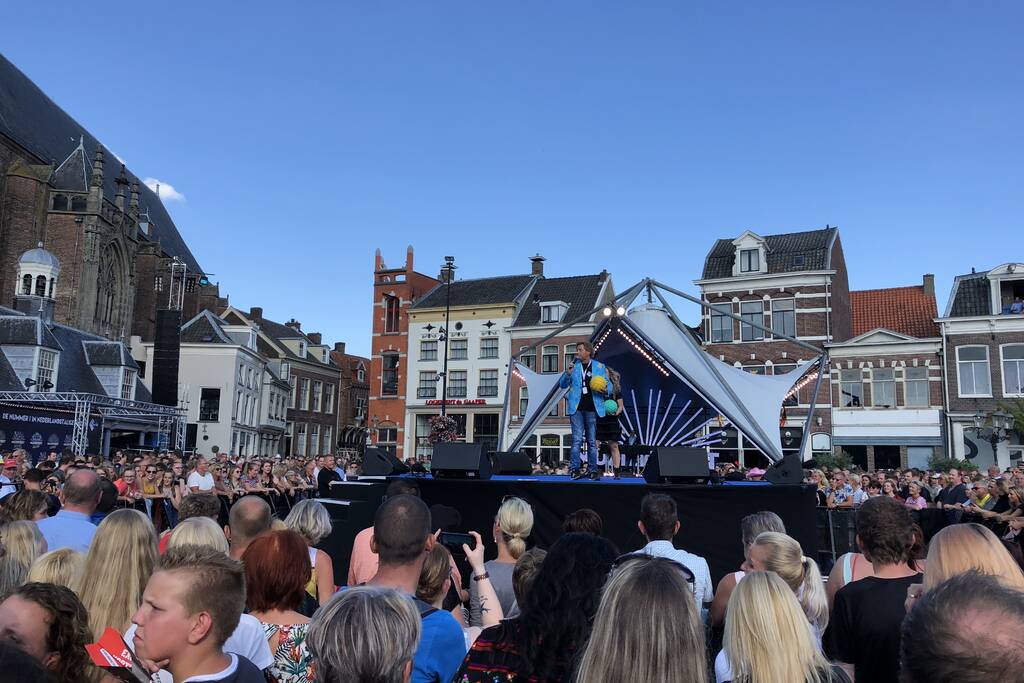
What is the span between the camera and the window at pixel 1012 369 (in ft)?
95.0

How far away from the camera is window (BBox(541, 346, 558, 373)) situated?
129ft

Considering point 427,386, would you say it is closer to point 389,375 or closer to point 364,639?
point 389,375

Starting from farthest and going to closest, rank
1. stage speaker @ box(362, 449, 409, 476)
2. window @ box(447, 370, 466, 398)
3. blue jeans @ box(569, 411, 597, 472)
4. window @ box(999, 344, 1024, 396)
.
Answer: window @ box(447, 370, 466, 398)
window @ box(999, 344, 1024, 396)
blue jeans @ box(569, 411, 597, 472)
stage speaker @ box(362, 449, 409, 476)

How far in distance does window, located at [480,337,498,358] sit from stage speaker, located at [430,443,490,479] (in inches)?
1240

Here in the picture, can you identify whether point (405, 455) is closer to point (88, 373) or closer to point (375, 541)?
point (88, 373)

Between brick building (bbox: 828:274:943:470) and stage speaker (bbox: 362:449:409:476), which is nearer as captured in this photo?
stage speaker (bbox: 362:449:409:476)

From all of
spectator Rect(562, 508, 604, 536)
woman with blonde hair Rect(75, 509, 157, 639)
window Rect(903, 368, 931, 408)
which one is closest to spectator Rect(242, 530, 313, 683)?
woman with blonde hair Rect(75, 509, 157, 639)

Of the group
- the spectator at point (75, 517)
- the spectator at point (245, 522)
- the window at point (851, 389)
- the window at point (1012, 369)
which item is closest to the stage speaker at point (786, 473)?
the spectator at point (245, 522)

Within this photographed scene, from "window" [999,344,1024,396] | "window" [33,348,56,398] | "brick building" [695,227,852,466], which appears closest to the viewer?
"window" [999,344,1024,396]

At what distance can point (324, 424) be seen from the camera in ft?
183

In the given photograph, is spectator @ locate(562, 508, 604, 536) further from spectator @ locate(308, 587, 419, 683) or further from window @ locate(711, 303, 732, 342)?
window @ locate(711, 303, 732, 342)

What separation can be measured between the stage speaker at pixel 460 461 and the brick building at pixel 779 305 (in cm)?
2266

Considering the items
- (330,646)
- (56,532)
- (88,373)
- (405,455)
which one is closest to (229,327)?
(88,373)

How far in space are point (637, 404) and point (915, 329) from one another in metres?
20.0
